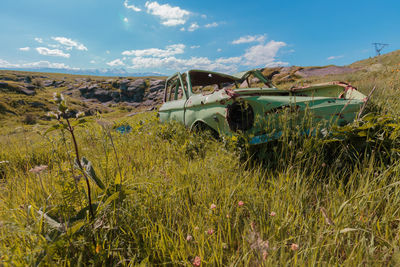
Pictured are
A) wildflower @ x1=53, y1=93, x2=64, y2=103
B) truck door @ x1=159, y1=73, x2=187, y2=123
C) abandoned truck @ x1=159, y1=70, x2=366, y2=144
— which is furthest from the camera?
truck door @ x1=159, y1=73, x2=187, y2=123

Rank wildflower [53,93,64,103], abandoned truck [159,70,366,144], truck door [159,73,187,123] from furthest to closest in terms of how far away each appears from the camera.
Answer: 1. truck door [159,73,187,123]
2. abandoned truck [159,70,366,144]
3. wildflower [53,93,64,103]

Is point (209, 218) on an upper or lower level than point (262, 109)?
lower

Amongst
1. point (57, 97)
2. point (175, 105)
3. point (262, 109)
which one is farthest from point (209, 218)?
point (175, 105)

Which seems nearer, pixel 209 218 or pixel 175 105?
pixel 209 218

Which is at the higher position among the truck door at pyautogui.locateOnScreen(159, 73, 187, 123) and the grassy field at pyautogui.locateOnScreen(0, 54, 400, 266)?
the truck door at pyautogui.locateOnScreen(159, 73, 187, 123)

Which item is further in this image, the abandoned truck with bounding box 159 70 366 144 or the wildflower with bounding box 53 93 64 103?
the abandoned truck with bounding box 159 70 366 144

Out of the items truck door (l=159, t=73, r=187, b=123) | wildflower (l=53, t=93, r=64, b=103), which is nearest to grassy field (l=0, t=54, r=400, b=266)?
wildflower (l=53, t=93, r=64, b=103)

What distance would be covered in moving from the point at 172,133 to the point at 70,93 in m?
71.8

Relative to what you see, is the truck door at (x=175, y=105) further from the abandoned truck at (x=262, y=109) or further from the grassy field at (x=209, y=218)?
the grassy field at (x=209, y=218)

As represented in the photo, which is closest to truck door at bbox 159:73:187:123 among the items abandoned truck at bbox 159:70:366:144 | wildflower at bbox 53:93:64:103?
abandoned truck at bbox 159:70:366:144

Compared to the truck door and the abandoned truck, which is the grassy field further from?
the truck door

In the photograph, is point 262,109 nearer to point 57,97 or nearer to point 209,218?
point 209,218

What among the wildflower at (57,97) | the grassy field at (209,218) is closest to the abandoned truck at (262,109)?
the grassy field at (209,218)

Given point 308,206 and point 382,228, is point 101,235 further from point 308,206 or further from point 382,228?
point 382,228
